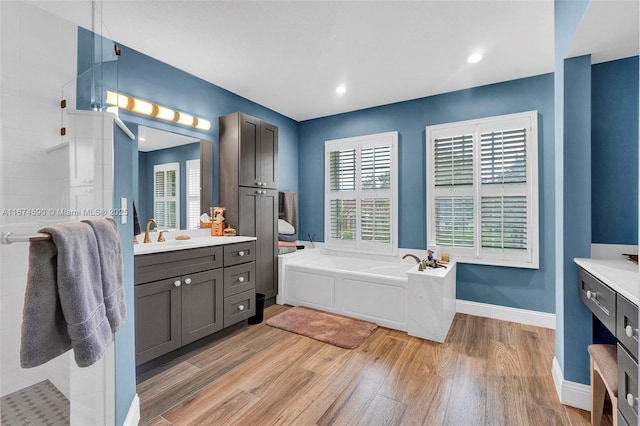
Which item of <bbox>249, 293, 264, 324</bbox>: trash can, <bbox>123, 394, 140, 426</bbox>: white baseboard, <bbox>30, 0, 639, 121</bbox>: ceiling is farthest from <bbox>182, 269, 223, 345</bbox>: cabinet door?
<bbox>30, 0, 639, 121</bbox>: ceiling

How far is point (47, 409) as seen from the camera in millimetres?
1084

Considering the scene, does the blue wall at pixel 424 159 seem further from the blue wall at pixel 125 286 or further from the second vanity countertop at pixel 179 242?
the blue wall at pixel 125 286

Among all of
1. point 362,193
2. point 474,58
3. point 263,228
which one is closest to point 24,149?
point 263,228

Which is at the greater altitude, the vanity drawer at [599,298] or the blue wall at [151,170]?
the blue wall at [151,170]

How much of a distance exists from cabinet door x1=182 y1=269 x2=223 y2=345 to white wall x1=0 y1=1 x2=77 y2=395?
113 cm

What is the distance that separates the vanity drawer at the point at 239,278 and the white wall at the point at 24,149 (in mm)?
1506

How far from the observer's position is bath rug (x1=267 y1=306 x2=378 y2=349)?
265 cm

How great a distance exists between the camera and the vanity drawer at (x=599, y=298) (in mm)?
1307

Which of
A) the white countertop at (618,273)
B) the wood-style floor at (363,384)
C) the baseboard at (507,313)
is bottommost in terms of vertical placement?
the wood-style floor at (363,384)

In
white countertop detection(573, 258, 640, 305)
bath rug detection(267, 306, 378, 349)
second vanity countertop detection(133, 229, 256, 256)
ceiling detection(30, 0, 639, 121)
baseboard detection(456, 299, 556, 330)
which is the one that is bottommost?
bath rug detection(267, 306, 378, 349)

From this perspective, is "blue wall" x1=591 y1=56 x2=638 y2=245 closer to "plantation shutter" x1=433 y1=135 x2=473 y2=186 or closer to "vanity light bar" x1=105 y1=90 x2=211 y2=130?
"plantation shutter" x1=433 y1=135 x2=473 y2=186

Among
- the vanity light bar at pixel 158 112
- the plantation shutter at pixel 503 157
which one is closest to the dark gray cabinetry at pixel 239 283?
the vanity light bar at pixel 158 112

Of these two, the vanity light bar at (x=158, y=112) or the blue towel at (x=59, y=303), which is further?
the vanity light bar at (x=158, y=112)

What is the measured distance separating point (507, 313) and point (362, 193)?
7.19 ft
